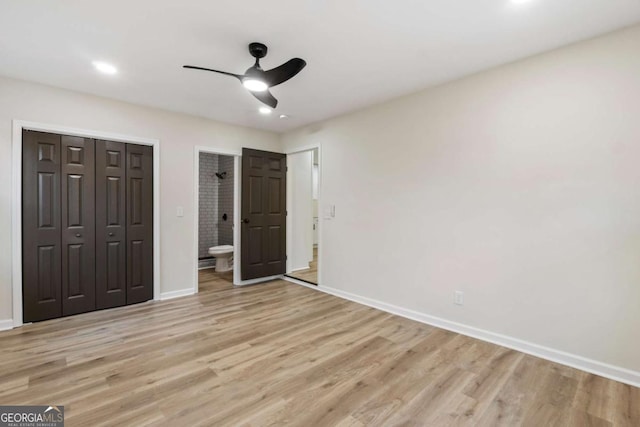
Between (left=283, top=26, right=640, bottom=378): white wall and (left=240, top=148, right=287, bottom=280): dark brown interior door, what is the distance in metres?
1.78

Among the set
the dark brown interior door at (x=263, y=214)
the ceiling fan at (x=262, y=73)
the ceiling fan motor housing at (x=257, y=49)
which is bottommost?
the dark brown interior door at (x=263, y=214)

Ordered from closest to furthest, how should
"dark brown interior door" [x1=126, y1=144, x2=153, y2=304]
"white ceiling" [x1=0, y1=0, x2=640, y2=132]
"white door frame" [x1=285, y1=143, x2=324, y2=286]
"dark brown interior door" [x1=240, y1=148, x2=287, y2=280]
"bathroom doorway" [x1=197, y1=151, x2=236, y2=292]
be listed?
1. "white ceiling" [x1=0, y1=0, x2=640, y2=132]
2. "dark brown interior door" [x1=126, y1=144, x2=153, y2=304]
3. "white door frame" [x1=285, y1=143, x2=324, y2=286]
4. "dark brown interior door" [x1=240, y1=148, x2=287, y2=280]
5. "bathroom doorway" [x1=197, y1=151, x2=236, y2=292]

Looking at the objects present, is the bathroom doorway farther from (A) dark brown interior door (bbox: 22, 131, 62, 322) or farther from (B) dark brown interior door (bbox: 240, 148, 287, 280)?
(A) dark brown interior door (bbox: 22, 131, 62, 322)

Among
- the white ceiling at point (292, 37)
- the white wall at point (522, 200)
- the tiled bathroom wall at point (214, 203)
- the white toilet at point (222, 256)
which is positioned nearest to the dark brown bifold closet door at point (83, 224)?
the white ceiling at point (292, 37)

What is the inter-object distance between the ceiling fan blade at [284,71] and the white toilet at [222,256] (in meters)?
3.83

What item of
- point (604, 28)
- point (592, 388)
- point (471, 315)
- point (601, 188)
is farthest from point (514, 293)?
point (604, 28)

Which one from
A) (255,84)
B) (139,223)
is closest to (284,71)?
(255,84)

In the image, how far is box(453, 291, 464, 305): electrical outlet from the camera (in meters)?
2.96

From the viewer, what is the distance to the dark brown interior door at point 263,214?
4645 millimetres

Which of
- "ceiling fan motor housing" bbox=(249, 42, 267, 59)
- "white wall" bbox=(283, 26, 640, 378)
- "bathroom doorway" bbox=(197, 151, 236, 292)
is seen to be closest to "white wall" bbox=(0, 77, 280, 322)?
"bathroom doorway" bbox=(197, 151, 236, 292)

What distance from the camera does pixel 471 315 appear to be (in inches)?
114

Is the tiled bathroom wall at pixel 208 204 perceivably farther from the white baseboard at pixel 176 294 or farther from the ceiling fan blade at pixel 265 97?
the ceiling fan blade at pixel 265 97

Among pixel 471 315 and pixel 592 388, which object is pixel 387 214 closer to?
pixel 471 315

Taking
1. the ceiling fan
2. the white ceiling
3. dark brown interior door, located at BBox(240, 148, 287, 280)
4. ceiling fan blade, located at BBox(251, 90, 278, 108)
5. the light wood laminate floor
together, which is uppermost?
the white ceiling
